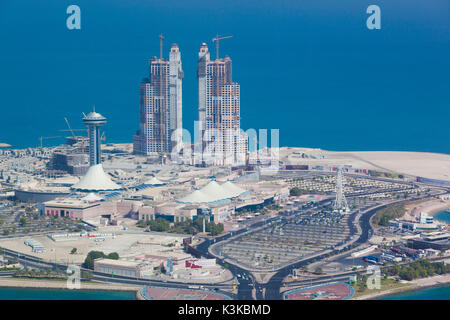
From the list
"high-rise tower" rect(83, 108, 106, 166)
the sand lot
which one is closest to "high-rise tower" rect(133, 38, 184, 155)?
"high-rise tower" rect(83, 108, 106, 166)

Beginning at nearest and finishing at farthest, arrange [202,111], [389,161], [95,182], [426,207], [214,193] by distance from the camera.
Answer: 1. [214,193]
2. [426,207]
3. [95,182]
4. [202,111]
5. [389,161]

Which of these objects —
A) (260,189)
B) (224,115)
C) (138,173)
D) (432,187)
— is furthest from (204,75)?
(432,187)

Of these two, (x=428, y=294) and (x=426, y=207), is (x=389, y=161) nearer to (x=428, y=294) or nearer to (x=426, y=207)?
(x=426, y=207)

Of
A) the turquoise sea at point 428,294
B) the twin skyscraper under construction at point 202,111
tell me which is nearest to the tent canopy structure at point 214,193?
the twin skyscraper under construction at point 202,111

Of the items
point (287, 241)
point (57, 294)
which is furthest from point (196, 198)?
point (57, 294)

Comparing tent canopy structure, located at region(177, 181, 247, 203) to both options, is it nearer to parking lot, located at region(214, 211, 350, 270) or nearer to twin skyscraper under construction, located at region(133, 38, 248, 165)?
parking lot, located at region(214, 211, 350, 270)

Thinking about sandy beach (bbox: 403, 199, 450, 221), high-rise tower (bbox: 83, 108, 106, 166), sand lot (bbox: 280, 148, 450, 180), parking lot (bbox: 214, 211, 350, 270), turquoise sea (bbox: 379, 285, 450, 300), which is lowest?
turquoise sea (bbox: 379, 285, 450, 300)

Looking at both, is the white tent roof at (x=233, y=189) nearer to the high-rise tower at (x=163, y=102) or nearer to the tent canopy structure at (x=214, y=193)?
the tent canopy structure at (x=214, y=193)
